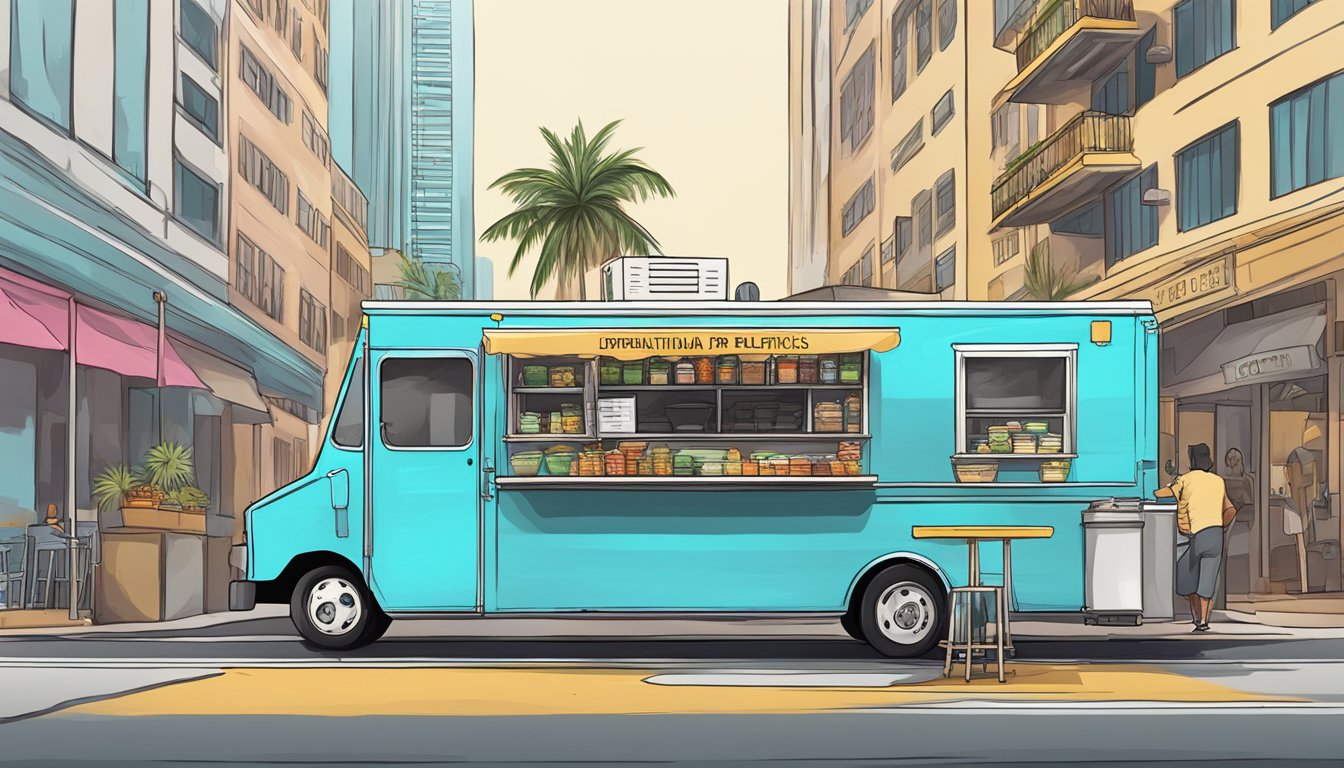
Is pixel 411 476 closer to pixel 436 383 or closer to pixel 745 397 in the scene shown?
pixel 436 383

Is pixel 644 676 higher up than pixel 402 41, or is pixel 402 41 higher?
pixel 402 41

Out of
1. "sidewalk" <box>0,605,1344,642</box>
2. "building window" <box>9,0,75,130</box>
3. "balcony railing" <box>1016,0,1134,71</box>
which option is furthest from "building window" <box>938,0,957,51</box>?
"sidewalk" <box>0,605,1344,642</box>

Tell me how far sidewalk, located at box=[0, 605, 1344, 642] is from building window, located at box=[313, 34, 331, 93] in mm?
29378

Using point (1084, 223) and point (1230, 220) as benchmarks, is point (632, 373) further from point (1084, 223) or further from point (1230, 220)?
point (1084, 223)

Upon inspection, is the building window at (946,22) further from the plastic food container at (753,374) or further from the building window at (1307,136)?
the plastic food container at (753,374)

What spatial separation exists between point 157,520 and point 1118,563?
35.2 ft

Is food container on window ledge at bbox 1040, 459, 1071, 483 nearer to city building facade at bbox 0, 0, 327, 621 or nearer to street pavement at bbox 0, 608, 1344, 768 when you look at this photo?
street pavement at bbox 0, 608, 1344, 768

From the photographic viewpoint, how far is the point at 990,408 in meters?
11.4

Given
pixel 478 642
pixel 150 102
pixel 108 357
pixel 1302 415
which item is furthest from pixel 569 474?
pixel 150 102

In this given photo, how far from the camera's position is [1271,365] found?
19281 mm

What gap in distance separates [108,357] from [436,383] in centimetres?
957

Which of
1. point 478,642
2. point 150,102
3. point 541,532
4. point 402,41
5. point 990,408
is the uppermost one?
point 402,41

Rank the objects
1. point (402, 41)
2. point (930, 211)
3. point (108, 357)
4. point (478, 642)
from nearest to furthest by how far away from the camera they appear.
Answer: point (478, 642) < point (108, 357) < point (930, 211) < point (402, 41)

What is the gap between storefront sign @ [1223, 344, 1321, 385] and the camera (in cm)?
1855
